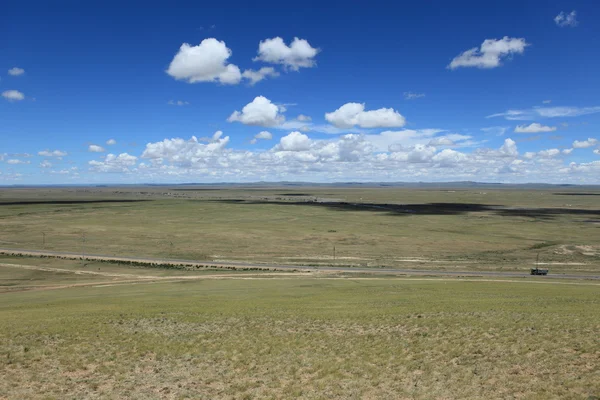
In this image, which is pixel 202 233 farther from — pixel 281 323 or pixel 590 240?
pixel 590 240

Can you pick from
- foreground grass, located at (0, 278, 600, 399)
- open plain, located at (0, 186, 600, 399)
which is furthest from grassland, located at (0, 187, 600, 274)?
foreground grass, located at (0, 278, 600, 399)

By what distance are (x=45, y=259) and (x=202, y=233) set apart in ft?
Result: 174

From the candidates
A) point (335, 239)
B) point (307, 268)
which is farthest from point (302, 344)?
point (335, 239)

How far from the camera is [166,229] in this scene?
14450cm

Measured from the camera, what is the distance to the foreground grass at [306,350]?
17.2m

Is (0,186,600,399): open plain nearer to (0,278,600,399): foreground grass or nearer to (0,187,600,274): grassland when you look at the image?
(0,278,600,399): foreground grass

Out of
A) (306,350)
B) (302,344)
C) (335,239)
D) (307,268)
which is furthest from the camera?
(335,239)

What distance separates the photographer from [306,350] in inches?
→ 874

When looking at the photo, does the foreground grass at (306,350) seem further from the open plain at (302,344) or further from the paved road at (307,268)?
the paved road at (307,268)

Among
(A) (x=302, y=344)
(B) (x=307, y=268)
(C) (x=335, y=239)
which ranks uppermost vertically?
(A) (x=302, y=344)

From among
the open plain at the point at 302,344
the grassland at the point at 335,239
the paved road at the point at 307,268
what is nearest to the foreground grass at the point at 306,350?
the open plain at the point at 302,344

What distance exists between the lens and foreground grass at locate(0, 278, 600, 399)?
17156mm

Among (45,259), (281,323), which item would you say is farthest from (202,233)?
(281,323)

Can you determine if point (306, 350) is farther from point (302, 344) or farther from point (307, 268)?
point (307, 268)
